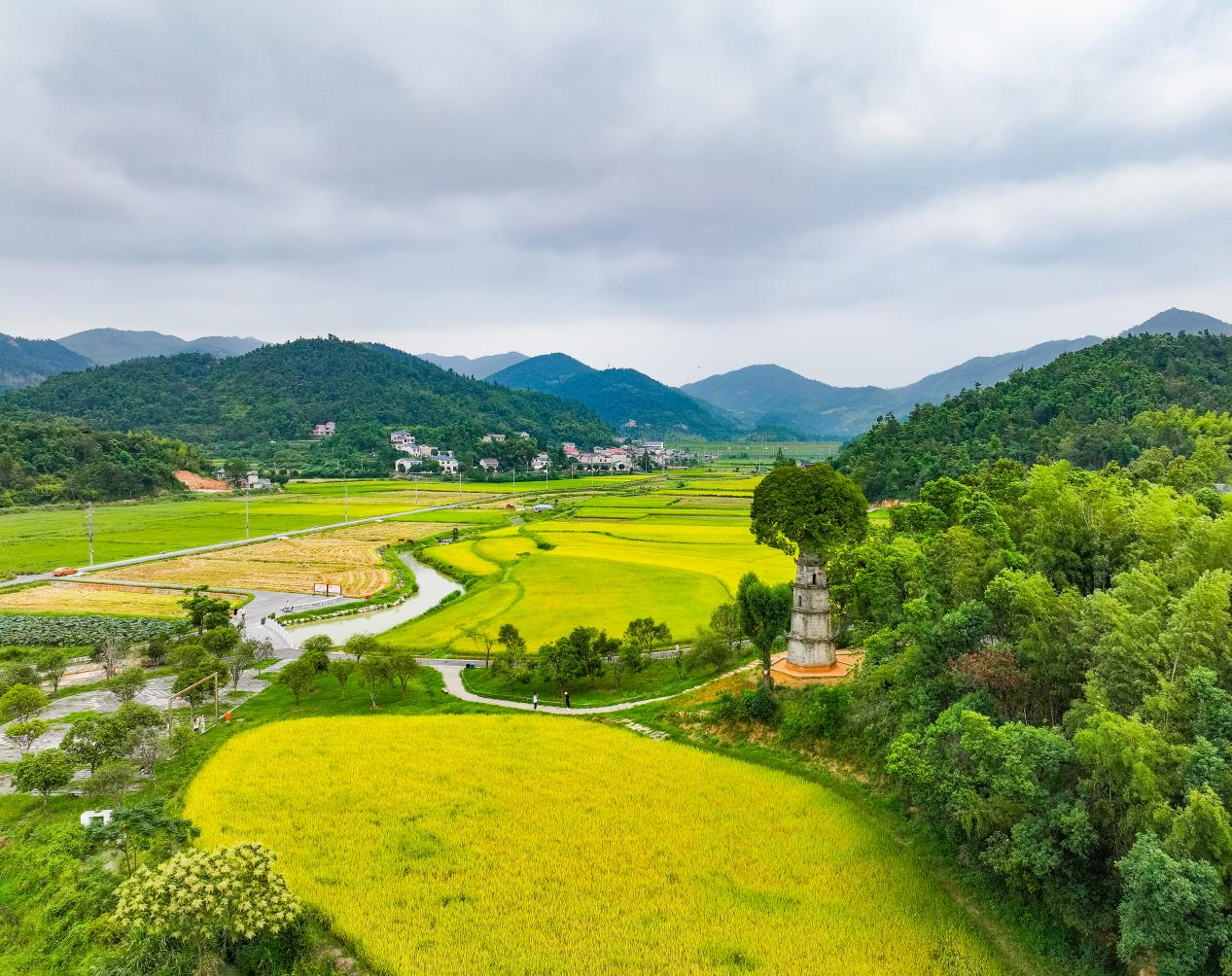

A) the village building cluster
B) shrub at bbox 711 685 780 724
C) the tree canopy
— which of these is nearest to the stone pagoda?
the tree canopy

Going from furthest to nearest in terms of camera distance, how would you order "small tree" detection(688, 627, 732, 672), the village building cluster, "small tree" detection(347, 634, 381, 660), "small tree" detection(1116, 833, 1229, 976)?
1. the village building cluster
2. "small tree" detection(347, 634, 381, 660)
3. "small tree" detection(688, 627, 732, 672)
4. "small tree" detection(1116, 833, 1229, 976)

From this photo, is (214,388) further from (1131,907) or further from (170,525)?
(1131,907)

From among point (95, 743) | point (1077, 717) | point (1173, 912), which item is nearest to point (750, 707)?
point (1077, 717)

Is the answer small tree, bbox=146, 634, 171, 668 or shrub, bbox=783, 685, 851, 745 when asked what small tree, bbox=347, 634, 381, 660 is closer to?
small tree, bbox=146, 634, 171, 668

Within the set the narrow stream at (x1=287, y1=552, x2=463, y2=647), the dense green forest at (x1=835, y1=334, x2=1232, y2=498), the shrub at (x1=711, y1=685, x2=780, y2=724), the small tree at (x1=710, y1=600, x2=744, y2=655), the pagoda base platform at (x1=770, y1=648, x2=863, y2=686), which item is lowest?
the narrow stream at (x1=287, y1=552, x2=463, y2=647)

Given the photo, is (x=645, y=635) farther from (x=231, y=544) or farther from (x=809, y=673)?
(x=231, y=544)

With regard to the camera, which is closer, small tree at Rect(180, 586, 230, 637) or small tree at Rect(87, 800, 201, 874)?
small tree at Rect(87, 800, 201, 874)
